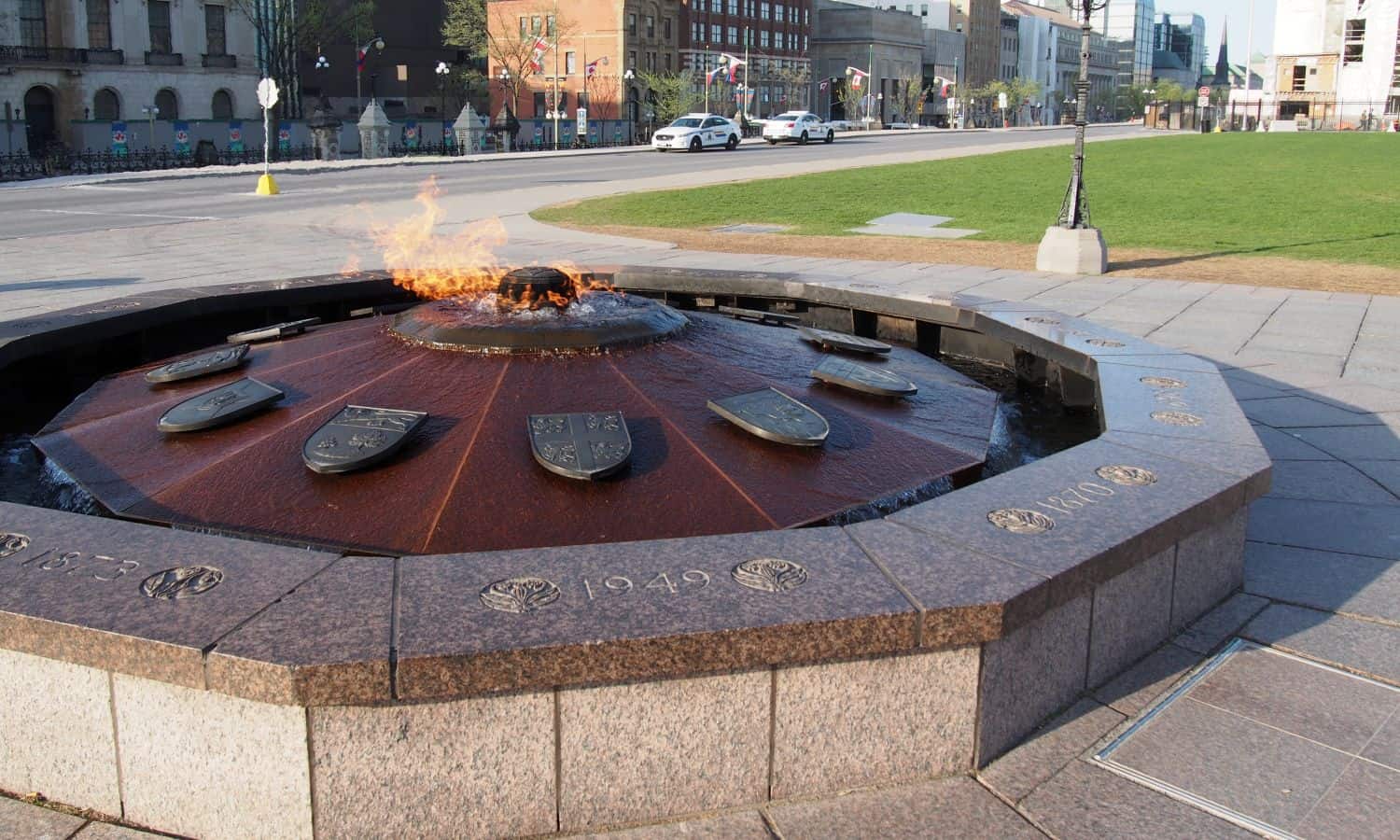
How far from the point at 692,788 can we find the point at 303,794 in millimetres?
994

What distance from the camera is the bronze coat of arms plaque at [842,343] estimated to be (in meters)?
6.32

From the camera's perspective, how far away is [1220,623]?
14.4ft

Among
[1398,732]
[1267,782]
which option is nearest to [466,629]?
[1267,782]

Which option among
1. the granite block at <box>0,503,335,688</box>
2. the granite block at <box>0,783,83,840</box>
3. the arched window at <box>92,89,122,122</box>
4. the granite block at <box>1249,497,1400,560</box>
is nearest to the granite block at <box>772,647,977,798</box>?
the granite block at <box>0,503,335,688</box>

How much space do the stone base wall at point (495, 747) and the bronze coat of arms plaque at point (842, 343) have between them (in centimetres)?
308

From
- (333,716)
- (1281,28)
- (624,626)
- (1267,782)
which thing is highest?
(1281,28)

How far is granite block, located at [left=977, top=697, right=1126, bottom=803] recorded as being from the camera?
11.0ft

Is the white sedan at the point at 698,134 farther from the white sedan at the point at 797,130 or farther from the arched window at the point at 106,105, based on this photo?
the arched window at the point at 106,105

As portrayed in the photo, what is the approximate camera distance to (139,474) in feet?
15.1

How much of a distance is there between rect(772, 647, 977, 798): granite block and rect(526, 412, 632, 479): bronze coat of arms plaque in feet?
4.39

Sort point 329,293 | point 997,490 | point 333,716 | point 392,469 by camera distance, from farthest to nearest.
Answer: point 329,293
point 392,469
point 997,490
point 333,716

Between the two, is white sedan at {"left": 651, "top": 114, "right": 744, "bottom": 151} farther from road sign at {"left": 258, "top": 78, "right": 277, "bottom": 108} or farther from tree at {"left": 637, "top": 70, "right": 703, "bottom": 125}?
road sign at {"left": 258, "top": 78, "right": 277, "bottom": 108}

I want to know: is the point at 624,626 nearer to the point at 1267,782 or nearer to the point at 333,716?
the point at 333,716

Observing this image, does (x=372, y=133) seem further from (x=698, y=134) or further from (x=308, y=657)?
(x=308, y=657)
